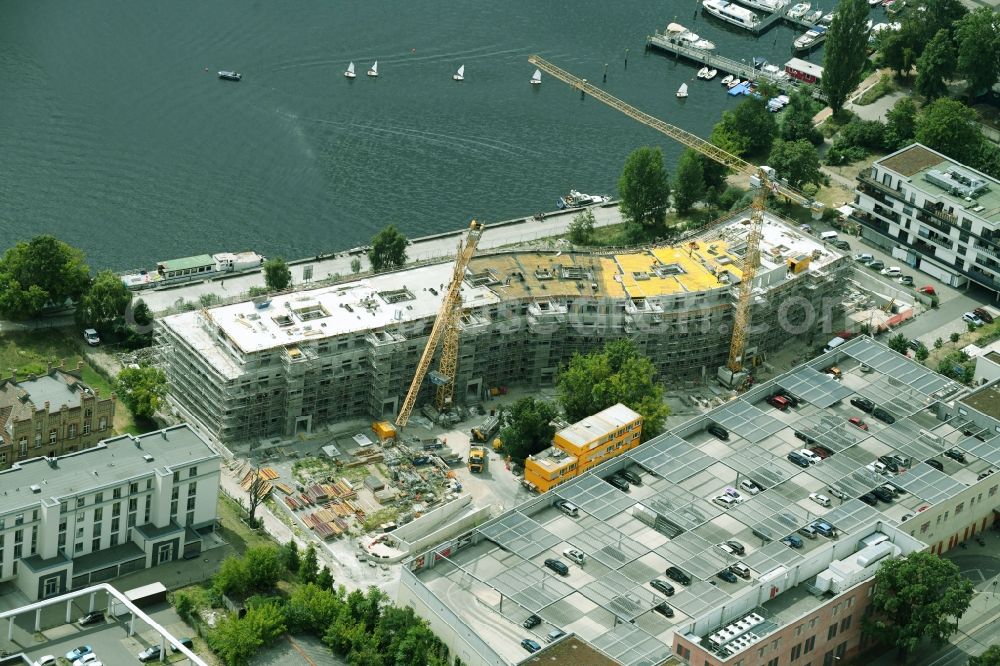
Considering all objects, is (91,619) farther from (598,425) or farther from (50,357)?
(598,425)

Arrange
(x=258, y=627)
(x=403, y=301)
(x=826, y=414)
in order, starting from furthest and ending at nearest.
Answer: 1. (x=403, y=301)
2. (x=826, y=414)
3. (x=258, y=627)

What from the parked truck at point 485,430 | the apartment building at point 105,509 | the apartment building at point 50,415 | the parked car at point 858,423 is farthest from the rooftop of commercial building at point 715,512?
the apartment building at point 50,415

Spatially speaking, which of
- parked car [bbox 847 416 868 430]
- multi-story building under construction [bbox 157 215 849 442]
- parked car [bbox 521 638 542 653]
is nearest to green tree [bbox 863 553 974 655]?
parked car [bbox 847 416 868 430]

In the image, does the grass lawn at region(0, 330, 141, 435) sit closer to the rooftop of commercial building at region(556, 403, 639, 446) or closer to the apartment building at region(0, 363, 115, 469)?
the apartment building at region(0, 363, 115, 469)

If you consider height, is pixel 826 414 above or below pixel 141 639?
above

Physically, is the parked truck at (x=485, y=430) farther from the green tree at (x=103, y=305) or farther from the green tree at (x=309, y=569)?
the green tree at (x=103, y=305)

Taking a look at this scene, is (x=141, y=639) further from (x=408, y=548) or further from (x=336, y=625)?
(x=408, y=548)

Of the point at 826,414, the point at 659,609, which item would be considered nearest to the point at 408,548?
the point at 659,609
